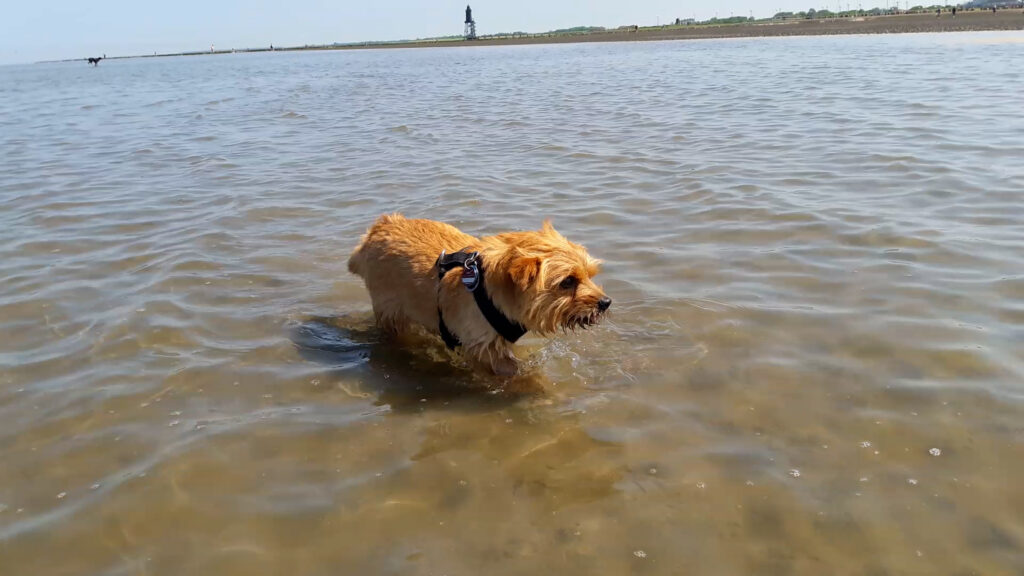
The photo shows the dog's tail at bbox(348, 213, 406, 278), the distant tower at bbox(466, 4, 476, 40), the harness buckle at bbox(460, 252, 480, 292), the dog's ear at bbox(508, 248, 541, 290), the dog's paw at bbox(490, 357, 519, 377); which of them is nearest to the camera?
the dog's ear at bbox(508, 248, 541, 290)

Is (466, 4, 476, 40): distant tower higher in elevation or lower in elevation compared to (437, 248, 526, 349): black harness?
higher

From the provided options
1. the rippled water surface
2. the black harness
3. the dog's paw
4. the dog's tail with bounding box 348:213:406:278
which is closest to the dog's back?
the dog's tail with bounding box 348:213:406:278

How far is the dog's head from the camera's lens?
400 cm

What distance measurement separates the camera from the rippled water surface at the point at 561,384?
9.96ft

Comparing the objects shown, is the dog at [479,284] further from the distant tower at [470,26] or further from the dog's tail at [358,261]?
the distant tower at [470,26]

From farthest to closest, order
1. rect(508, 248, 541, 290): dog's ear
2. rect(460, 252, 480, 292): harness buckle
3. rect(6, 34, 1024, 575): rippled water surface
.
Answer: rect(460, 252, 480, 292): harness buckle < rect(508, 248, 541, 290): dog's ear < rect(6, 34, 1024, 575): rippled water surface

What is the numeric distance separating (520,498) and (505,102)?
16904 millimetres

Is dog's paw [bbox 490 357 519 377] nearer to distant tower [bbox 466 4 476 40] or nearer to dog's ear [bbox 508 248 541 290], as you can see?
dog's ear [bbox 508 248 541 290]

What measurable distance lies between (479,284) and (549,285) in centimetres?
49

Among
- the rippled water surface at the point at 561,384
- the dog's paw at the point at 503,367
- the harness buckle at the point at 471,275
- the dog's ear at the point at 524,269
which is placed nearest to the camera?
the rippled water surface at the point at 561,384

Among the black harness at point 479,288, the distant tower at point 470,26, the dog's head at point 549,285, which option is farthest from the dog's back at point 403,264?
the distant tower at point 470,26

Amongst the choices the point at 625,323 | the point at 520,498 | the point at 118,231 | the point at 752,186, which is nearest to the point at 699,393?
the point at 625,323

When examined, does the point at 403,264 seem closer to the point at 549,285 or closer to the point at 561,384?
the point at 549,285

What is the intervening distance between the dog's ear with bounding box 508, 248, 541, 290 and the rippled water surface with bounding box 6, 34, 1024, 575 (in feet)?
2.72
